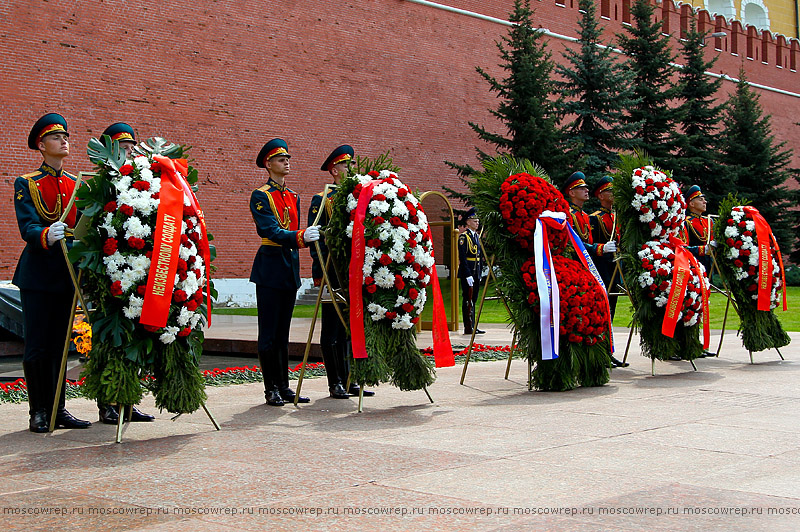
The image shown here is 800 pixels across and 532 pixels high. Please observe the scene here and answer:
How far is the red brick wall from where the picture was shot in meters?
19.0

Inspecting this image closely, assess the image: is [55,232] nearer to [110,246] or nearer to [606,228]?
[110,246]

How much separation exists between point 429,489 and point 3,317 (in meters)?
8.99

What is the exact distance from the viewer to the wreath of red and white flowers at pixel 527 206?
7.51 metres

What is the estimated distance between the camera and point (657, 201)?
28.0 feet

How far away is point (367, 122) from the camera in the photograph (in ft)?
80.6

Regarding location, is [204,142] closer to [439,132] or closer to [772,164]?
[439,132]

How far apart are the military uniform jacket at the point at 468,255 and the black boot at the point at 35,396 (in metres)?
9.02

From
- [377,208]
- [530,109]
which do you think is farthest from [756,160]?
[377,208]

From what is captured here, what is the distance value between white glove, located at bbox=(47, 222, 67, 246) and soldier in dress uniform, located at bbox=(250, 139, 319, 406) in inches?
61.4

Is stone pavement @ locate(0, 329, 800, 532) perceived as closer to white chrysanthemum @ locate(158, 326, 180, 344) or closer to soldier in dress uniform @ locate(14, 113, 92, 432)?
soldier in dress uniform @ locate(14, 113, 92, 432)

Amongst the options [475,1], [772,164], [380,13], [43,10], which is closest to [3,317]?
[43,10]

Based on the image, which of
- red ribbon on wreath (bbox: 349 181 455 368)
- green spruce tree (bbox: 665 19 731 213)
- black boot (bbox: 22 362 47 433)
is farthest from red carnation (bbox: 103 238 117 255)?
green spruce tree (bbox: 665 19 731 213)

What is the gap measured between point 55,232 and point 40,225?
1.01 ft

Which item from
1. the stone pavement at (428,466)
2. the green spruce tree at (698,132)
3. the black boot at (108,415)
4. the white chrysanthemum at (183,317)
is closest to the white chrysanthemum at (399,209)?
the stone pavement at (428,466)
